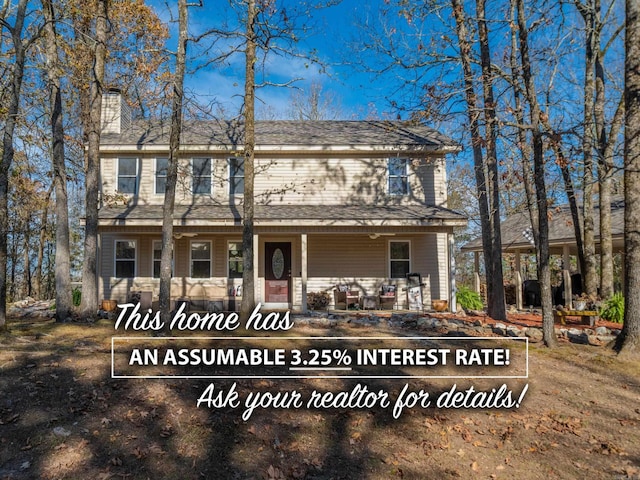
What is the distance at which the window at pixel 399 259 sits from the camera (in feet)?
46.7

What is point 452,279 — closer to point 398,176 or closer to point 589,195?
point 398,176

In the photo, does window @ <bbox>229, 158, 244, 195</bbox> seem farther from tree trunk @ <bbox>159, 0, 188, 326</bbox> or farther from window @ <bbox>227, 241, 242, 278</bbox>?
tree trunk @ <bbox>159, 0, 188, 326</bbox>

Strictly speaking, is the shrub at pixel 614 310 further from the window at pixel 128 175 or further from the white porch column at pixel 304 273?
the window at pixel 128 175

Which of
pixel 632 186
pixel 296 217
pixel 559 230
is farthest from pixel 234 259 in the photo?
pixel 559 230

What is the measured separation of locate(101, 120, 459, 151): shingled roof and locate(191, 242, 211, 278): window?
3301 millimetres

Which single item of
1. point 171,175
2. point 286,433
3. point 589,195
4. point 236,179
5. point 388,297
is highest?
point 236,179

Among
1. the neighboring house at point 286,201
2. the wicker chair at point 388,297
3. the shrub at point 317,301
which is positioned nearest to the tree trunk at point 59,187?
the neighboring house at point 286,201

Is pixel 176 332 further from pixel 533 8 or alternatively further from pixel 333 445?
pixel 533 8

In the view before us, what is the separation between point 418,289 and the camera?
1345 centimetres

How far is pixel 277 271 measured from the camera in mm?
14070

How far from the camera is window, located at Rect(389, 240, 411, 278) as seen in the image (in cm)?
1423

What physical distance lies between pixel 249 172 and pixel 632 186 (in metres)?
7.22

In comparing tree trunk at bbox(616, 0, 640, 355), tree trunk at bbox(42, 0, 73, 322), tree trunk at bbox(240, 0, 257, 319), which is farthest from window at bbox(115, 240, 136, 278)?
tree trunk at bbox(616, 0, 640, 355)

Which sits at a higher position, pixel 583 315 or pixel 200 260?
pixel 200 260
